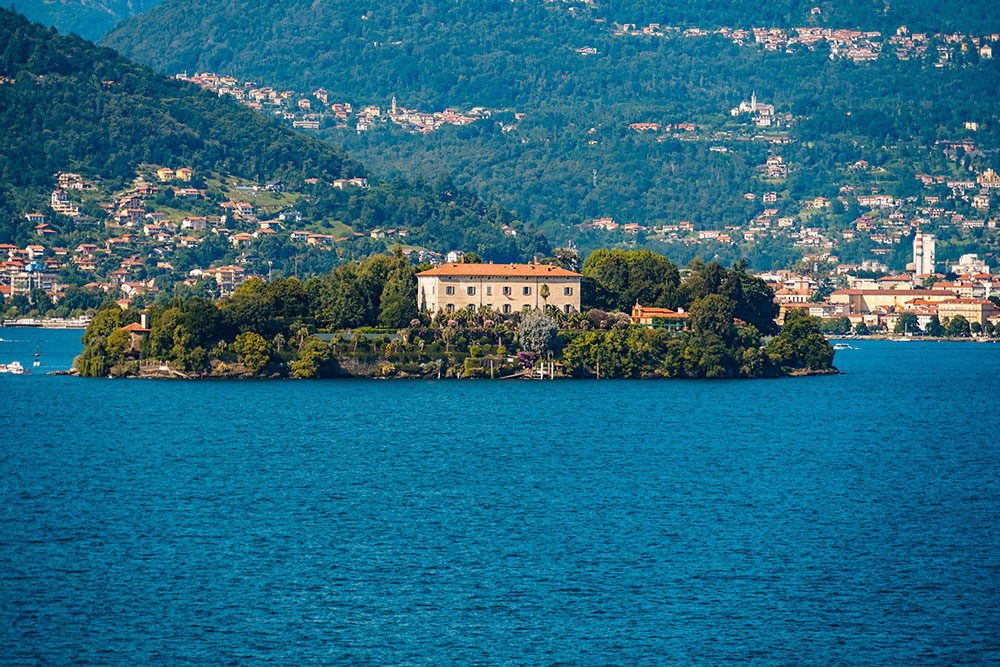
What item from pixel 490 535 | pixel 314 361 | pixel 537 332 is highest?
pixel 537 332

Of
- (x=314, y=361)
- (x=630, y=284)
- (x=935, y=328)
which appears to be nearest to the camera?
(x=314, y=361)

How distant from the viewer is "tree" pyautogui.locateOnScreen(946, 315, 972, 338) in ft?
585

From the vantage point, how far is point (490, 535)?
37.1m

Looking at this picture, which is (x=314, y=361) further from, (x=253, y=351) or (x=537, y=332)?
(x=537, y=332)

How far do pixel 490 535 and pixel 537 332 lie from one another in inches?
1715

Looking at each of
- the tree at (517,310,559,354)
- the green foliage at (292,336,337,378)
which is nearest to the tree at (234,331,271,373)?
the green foliage at (292,336,337,378)

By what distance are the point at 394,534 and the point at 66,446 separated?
21.3 m

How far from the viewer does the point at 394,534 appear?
37.2 metres

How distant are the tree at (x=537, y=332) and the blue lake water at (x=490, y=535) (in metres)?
12.1

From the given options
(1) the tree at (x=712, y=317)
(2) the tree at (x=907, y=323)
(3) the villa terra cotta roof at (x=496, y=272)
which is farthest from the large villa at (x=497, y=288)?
(2) the tree at (x=907, y=323)

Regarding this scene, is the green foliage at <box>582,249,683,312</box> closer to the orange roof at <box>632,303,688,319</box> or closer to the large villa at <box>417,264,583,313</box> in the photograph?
the orange roof at <box>632,303,688,319</box>

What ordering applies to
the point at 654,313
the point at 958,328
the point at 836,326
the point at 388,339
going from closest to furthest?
the point at 388,339 < the point at 654,313 < the point at 958,328 < the point at 836,326

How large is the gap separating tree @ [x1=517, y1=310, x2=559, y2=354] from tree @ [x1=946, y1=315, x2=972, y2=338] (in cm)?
10992

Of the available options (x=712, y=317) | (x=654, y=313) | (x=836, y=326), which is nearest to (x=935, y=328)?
(x=836, y=326)
